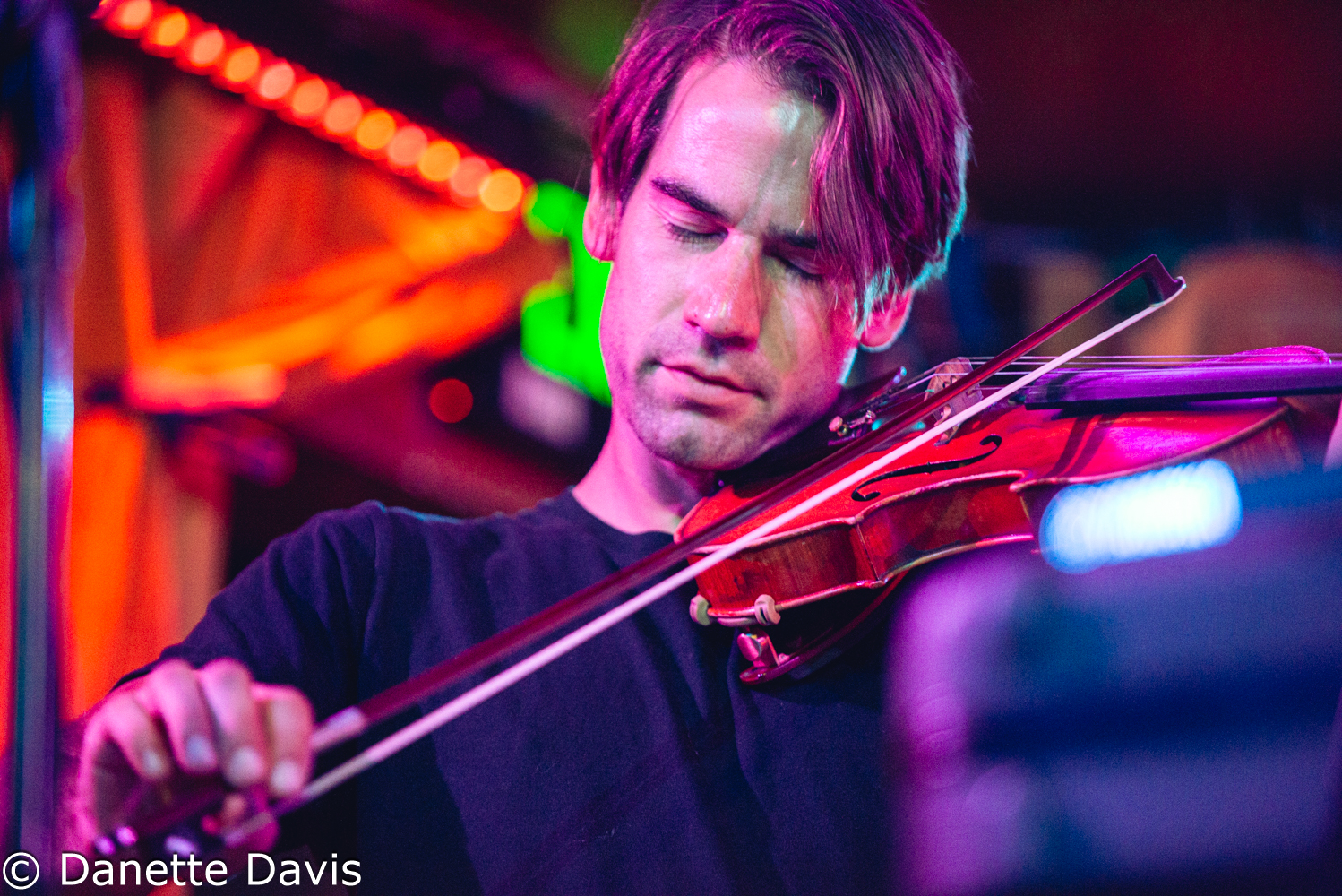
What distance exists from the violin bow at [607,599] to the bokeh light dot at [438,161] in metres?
2.26

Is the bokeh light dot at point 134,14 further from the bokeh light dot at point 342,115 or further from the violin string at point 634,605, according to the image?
the violin string at point 634,605

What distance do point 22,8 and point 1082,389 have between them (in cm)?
101

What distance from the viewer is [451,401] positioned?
343 cm

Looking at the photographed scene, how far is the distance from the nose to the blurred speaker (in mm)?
355

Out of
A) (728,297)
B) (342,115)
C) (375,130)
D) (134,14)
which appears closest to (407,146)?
(375,130)

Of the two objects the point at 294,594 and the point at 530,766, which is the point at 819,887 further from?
the point at 294,594

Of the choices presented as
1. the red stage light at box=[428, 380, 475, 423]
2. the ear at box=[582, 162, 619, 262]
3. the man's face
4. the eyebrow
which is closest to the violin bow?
the man's face

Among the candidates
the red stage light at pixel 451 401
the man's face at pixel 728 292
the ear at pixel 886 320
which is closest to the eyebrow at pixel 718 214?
the man's face at pixel 728 292

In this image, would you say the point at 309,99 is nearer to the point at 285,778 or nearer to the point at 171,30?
the point at 171,30

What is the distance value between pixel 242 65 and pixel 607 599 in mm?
2515

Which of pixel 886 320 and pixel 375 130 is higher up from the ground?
pixel 375 130

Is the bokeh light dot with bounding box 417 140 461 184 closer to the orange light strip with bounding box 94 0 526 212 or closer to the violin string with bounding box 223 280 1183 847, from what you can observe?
the orange light strip with bounding box 94 0 526 212

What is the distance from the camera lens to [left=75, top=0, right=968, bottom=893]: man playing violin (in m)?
1.00

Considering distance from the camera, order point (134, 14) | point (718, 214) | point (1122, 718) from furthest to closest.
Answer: point (134, 14)
point (1122, 718)
point (718, 214)
